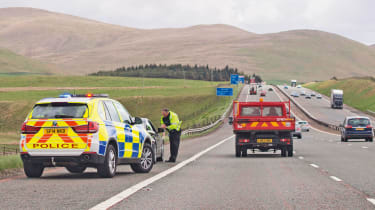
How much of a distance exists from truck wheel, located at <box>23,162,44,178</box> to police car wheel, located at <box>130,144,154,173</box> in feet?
8.14

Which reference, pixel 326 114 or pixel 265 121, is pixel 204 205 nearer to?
pixel 265 121

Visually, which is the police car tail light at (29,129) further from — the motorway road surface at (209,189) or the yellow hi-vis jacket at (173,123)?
the yellow hi-vis jacket at (173,123)

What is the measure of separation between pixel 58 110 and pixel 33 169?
1511 millimetres

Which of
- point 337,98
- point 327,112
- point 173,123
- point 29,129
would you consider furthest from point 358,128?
point 337,98

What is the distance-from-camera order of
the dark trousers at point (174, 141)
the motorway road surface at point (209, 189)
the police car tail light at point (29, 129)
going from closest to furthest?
the motorway road surface at point (209, 189) → the police car tail light at point (29, 129) → the dark trousers at point (174, 141)

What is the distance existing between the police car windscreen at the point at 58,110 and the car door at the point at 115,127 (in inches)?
27.2

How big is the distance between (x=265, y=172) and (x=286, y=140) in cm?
769

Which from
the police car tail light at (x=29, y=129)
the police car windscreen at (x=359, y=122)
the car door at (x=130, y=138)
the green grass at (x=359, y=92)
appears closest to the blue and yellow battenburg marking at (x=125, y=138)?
the car door at (x=130, y=138)

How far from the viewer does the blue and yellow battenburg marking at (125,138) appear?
14.3 metres

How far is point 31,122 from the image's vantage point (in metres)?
14.2

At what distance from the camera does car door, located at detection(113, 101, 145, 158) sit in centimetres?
1555

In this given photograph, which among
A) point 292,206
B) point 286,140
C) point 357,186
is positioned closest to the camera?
point 292,206

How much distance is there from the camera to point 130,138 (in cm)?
1588

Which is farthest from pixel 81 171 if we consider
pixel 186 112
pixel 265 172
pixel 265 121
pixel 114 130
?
pixel 186 112
